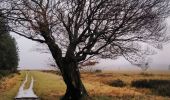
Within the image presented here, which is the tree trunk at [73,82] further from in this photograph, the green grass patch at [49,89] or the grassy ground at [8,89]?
the grassy ground at [8,89]

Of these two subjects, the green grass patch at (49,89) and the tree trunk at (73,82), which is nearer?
the tree trunk at (73,82)

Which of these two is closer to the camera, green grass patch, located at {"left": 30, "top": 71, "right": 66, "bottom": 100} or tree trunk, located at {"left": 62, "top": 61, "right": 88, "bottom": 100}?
tree trunk, located at {"left": 62, "top": 61, "right": 88, "bottom": 100}

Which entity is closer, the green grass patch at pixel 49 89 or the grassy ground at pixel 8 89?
the grassy ground at pixel 8 89

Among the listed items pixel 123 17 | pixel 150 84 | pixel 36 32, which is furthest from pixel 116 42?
pixel 150 84

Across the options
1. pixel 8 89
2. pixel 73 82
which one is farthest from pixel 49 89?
pixel 73 82

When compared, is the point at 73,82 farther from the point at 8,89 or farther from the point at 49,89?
the point at 8,89

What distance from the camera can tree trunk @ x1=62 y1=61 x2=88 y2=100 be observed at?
22.9 metres

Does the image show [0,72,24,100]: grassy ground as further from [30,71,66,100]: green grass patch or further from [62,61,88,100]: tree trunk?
[62,61,88,100]: tree trunk

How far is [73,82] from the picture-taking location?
23.4 meters

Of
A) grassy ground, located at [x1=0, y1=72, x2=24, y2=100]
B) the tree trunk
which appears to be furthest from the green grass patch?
the tree trunk

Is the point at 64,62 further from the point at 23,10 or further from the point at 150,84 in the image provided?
the point at 150,84

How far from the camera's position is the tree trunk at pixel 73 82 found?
2294 cm

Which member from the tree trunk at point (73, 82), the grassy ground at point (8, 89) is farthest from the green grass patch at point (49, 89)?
the tree trunk at point (73, 82)

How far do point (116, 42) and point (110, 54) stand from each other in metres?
0.88
